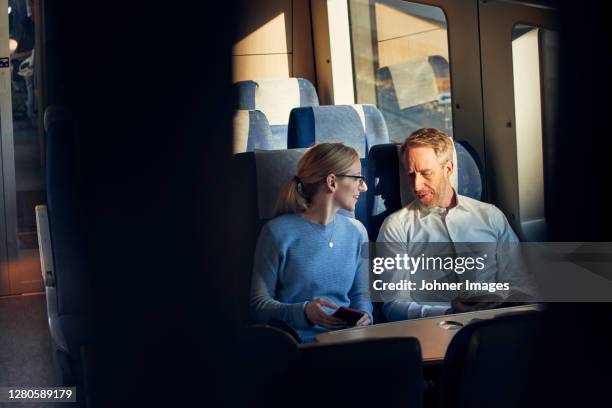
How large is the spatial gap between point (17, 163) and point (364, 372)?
3559mm

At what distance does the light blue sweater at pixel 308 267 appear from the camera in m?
1.64

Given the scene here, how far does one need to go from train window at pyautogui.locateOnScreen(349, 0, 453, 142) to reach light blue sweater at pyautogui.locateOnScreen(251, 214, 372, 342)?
80 cm

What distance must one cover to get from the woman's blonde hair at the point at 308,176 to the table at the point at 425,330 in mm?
295

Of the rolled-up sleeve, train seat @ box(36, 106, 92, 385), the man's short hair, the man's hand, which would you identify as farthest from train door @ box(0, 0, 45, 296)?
the man's hand

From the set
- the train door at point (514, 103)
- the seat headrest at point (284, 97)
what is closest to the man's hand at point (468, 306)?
the train door at point (514, 103)

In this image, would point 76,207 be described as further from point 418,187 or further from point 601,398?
point 418,187

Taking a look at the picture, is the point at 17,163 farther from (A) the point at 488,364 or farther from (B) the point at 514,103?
(A) the point at 488,364

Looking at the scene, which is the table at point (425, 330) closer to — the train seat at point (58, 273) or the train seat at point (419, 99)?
the train seat at point (58, 273)

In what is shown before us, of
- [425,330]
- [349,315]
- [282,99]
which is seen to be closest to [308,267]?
[349,315]

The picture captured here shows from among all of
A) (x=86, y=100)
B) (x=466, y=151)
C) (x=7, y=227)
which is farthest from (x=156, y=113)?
(x=7, y=227)

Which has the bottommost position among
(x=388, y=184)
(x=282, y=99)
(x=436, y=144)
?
(x=388, y=184)

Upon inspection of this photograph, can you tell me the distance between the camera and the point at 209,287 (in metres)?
0.50

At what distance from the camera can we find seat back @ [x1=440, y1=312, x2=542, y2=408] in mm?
956

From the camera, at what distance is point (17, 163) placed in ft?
13.3
